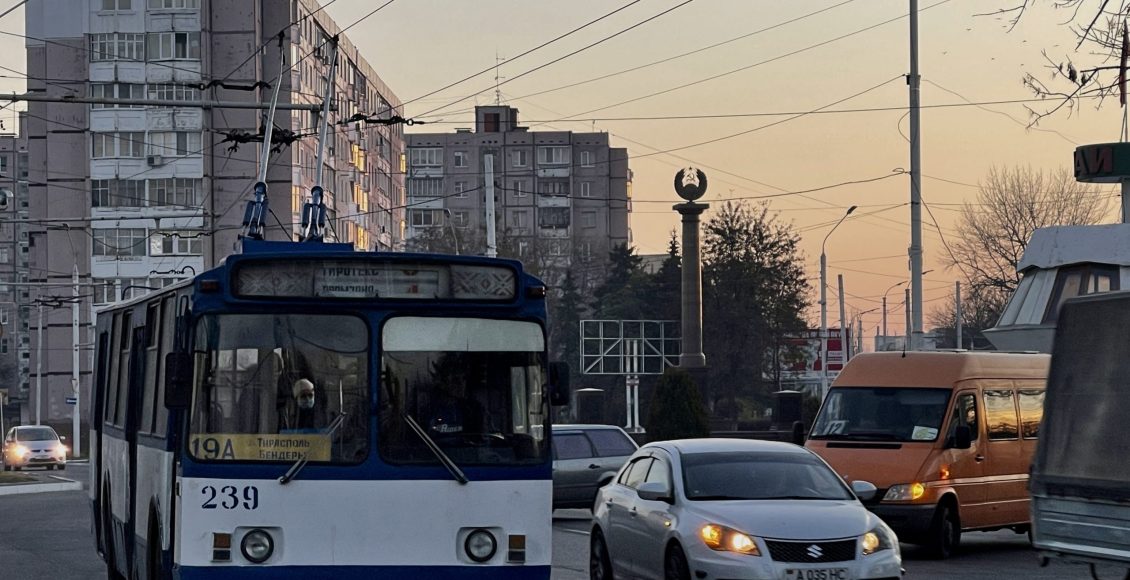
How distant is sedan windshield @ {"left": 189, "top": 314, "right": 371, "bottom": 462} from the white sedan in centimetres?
412

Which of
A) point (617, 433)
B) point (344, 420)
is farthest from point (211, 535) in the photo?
point (617, 433)

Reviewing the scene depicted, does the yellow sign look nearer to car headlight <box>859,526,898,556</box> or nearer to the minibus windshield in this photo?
car headlight <box>859,526,898,556</box>

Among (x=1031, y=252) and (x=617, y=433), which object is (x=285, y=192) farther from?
(x=617, y=433)

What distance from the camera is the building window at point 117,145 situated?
78000 mm

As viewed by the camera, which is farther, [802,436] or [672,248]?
[672,248]

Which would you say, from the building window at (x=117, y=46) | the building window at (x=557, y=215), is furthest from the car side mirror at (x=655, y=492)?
the building window at (x=557, y=215)

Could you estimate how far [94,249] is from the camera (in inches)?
3118

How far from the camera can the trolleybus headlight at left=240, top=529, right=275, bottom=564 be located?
32.0 feet

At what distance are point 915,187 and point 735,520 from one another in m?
29.6

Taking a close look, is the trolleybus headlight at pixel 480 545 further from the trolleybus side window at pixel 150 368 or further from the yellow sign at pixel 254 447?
the trolleybus side window at pixel 150 368

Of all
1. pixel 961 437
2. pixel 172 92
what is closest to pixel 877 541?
pixel 961 437

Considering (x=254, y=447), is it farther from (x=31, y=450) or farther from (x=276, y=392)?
(x=31, y=450)

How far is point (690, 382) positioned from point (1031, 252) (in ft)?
43.3

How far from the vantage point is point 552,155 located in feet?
453
